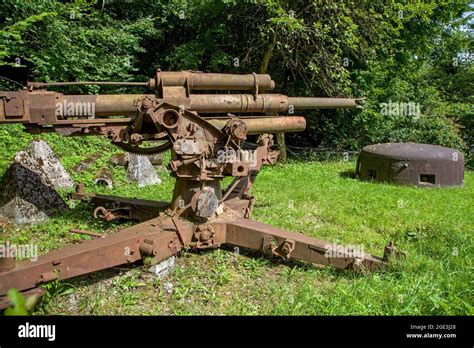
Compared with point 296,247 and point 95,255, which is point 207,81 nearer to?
point 296,247

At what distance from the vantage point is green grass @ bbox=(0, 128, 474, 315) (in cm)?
335

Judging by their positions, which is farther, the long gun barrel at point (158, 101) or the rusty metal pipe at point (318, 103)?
the rusty metal pipe at point (318, 103)

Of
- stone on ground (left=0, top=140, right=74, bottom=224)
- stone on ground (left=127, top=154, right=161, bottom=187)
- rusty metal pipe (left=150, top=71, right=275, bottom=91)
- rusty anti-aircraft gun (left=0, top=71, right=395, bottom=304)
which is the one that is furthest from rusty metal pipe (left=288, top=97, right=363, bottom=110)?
stone on ground (left=127, top=154, right=161, bottom=187)

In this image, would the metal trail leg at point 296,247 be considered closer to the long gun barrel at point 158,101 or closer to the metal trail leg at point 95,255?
the metal trail leg at point 95,255

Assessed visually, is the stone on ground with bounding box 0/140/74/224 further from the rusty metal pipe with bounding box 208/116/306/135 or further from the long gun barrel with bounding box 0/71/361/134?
the rusty metal pipe with bounding box 208/116/306/135

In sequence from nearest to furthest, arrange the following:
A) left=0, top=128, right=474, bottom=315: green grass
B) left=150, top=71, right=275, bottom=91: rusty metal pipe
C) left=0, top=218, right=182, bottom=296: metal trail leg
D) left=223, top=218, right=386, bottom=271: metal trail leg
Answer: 1. left=0, top=218, right=182, bottom=296: metal trail leg
2. left=0, top=128, right=474, bottom=315: green grass
3. left=223, top=218, right=386, bottom=271: metal trail leg
4. left=150, top=71, right=275, bottom=91: rusty metal pipe

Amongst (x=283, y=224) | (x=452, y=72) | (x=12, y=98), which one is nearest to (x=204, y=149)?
(x=12, y=98)

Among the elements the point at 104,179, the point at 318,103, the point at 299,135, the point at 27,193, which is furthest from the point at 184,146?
the point at 299,135

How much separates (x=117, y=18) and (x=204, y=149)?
444 inches

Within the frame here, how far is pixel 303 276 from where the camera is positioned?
403 cm

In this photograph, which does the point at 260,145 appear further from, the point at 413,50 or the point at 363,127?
the point at 413,50

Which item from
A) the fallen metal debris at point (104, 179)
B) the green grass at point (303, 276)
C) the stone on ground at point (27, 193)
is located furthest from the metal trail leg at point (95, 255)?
the fallen metal debris at point (104, 179)

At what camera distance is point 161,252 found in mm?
3703

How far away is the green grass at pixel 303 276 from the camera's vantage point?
11.0 ft
